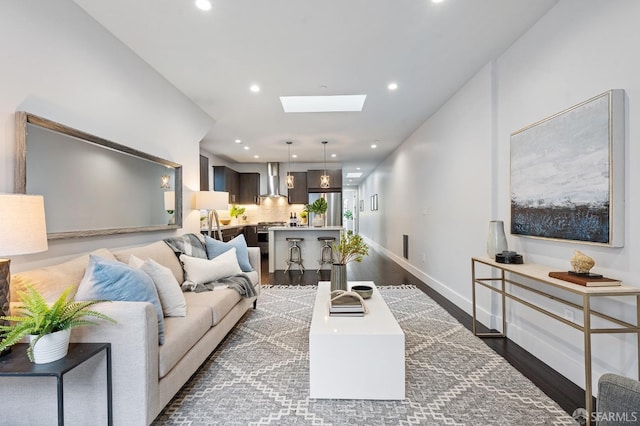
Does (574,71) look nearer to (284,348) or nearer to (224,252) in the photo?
(284,348)

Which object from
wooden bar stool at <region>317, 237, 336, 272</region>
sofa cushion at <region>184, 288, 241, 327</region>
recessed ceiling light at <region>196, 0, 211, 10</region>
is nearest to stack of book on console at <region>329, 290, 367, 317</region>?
sofa cushion at <region>184, 288, 241, 327</region>

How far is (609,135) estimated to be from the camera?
5.98 ft

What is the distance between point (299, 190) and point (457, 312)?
19.3ft

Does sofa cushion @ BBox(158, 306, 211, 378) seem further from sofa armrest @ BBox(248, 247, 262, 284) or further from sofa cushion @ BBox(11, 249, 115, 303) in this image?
sofa armrest @ BBox(248, 247, 262, 284)

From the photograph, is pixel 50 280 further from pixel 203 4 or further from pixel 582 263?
pixel 582 263

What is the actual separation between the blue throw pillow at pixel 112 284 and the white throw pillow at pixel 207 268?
3.74 ft

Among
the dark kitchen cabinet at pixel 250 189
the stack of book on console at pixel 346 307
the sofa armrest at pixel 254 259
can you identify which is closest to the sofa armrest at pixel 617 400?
the stack of book on console at pixel 346 307

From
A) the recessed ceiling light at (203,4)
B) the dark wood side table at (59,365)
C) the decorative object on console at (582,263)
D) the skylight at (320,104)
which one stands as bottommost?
the dark wood side table at (59,365)

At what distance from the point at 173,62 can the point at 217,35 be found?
76 centimetres

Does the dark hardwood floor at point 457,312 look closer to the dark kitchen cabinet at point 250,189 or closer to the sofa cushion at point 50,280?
the dark kitchen cabinet at point 250,189

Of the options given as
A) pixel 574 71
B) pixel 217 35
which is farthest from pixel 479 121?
pixel 217 35

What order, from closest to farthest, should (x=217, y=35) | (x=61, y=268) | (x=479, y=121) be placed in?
(x=61, y=268) < (x=217, y=35) < (x=479, y=121)

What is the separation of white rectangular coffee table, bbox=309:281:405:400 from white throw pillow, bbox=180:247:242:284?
1515mm

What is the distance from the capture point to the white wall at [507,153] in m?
1.77
